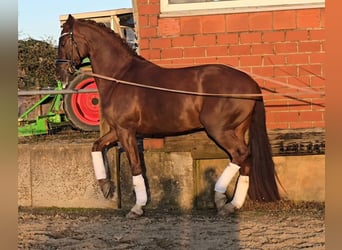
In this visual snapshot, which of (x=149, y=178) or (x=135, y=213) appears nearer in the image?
(x=135, y=213)

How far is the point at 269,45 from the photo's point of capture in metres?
6.25

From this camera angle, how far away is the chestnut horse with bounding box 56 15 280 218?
18.0 feet

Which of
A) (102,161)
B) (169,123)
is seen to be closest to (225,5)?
(169,123)

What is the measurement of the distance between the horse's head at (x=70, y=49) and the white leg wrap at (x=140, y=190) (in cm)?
141

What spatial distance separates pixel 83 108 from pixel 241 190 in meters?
5.73

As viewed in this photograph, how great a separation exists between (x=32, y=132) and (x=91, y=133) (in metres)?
1.18

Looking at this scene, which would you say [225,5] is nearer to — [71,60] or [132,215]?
[71,60]

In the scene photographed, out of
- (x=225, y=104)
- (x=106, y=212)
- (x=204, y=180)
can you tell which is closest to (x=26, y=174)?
(x=106, y=212)

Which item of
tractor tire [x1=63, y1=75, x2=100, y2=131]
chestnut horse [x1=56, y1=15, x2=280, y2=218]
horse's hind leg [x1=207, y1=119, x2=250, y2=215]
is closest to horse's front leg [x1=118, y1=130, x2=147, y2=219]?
chestnut horse [x1=56, y1=15, x2=280, y2=218]

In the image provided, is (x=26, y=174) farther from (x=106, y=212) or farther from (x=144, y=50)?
(x=144, y=50)

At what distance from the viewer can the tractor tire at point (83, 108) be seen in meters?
10.4

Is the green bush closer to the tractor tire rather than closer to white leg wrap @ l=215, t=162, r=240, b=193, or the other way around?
the tractor tire

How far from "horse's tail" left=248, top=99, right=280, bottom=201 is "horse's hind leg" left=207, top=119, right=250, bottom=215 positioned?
4.6 inches

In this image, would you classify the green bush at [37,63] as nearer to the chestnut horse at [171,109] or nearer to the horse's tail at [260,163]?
the chestnut horse at [171,109]
